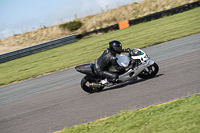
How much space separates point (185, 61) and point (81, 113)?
4565 mm

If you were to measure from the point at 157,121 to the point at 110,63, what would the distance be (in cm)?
332

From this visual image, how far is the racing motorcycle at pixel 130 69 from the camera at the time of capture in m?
7.06

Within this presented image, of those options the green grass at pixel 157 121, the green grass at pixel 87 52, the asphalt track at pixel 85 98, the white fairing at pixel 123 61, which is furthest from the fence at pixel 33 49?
the green grass at pixel 157 121

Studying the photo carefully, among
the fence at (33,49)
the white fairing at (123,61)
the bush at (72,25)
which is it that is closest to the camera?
the white fairing at (123,61)

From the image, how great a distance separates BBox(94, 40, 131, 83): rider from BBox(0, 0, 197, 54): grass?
3022 cm

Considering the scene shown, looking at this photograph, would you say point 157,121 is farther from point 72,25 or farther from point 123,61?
point 72,25

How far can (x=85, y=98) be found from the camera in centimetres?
714

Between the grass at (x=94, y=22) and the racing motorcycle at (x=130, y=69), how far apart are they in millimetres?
30128

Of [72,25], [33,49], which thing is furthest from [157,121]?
[72,25]

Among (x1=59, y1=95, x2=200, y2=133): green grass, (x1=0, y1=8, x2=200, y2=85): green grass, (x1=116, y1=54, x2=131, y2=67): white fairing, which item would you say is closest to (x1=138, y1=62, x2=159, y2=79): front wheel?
(x1=116, y1=54, x2=131, y2=67): white fairing

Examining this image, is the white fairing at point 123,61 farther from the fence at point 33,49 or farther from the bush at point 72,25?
the bush at point 72,25

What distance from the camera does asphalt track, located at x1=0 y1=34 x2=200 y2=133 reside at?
5.59 metres

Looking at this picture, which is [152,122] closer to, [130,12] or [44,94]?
[44,94]

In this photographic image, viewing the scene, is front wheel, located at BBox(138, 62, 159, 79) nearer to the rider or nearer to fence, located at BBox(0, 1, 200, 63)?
the rider
